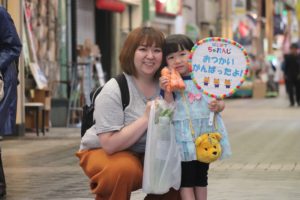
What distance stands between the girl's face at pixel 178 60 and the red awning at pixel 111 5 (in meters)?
19.3

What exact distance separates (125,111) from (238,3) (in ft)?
130

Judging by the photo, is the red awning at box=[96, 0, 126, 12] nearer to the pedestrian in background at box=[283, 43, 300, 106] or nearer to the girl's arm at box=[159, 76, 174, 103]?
the pedestrian in background at box=[283, 43, 300, 106]

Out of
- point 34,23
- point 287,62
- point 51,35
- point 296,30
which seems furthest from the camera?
point 296,30

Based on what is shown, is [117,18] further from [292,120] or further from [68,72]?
[292,120]

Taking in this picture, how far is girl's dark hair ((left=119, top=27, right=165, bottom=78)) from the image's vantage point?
5316 millimetres

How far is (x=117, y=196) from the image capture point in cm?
518

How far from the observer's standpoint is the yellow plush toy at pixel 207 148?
532 centimetres

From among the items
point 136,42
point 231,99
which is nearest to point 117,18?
point 231,99

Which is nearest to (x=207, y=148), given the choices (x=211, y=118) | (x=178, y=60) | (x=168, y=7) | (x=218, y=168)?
(x=211, y=118)

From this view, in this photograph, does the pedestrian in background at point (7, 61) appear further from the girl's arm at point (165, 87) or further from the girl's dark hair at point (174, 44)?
the girl's arm at point (165, 87)

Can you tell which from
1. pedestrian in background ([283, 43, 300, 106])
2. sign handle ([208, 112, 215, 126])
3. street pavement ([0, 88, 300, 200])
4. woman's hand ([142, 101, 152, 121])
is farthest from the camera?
pedestrian in background ([283, 43, 300, 106])

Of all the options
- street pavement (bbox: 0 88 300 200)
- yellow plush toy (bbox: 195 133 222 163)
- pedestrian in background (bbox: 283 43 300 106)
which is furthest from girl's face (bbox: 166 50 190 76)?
pedestrian in background (bbox: 283 43 300 106)

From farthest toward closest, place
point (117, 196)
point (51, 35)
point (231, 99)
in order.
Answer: point (231, 99)
point (51, 35)
point (117, 196)

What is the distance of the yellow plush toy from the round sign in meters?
0.26
